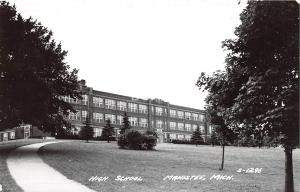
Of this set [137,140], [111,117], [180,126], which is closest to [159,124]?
[180,126]

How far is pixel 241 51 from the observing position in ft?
39.6

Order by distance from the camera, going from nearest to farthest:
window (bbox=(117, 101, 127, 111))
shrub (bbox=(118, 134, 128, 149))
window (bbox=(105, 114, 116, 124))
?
1. shrub (bbox=(118, 134, 128, 149))
2. window (bbox=(105, 114, 116, 124))
3. window (bbox=(117, 101, 127, 111))

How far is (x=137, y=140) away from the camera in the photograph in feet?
113

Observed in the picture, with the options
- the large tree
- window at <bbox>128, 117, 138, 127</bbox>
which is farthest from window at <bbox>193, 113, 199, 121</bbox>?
the large tree

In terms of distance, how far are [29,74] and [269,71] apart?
18670 millimetres

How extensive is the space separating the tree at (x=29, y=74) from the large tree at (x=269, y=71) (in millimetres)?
17195

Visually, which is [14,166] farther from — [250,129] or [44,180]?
[250,129]

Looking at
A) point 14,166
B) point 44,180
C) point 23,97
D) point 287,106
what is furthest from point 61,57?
point 287,106

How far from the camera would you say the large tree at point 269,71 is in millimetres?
10477

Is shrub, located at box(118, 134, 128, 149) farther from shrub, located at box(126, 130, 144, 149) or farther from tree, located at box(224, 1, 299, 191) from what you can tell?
tree, located at box(224, 1, 299, 191)

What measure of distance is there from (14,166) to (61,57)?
12214 mm

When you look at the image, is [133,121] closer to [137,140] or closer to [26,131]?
[26,131]

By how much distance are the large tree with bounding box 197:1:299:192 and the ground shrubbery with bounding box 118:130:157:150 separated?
22902 mm

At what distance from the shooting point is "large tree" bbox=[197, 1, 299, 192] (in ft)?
34.4
